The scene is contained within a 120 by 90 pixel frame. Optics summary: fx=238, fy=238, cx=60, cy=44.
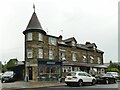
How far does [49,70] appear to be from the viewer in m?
40.7

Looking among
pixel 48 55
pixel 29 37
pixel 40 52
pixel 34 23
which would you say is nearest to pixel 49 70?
pixel 48 55

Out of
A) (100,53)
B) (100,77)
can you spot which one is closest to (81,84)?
(100,77)

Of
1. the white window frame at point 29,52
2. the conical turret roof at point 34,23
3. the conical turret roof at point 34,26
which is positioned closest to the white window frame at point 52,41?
the conical turret roof at point 34,26

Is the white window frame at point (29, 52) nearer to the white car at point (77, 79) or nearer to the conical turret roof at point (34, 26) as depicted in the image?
the conical turret roof at point (34, 26)

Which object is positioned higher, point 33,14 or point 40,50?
point 33,14

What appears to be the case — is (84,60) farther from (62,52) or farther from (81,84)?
(81,84)

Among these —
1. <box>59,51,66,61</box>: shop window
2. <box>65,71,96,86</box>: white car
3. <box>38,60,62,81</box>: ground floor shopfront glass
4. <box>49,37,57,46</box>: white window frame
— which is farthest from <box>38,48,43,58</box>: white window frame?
<box>65,71,96,86</box>: white car

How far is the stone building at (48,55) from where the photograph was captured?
38.5 m

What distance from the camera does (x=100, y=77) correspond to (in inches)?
1192

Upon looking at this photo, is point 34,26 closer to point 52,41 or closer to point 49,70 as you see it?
point 52,41

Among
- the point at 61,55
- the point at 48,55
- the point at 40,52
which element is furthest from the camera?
the point at 61,55

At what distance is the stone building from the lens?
1515 inches

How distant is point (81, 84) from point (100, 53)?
33523 mm

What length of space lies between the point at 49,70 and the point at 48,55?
268 centimetres
